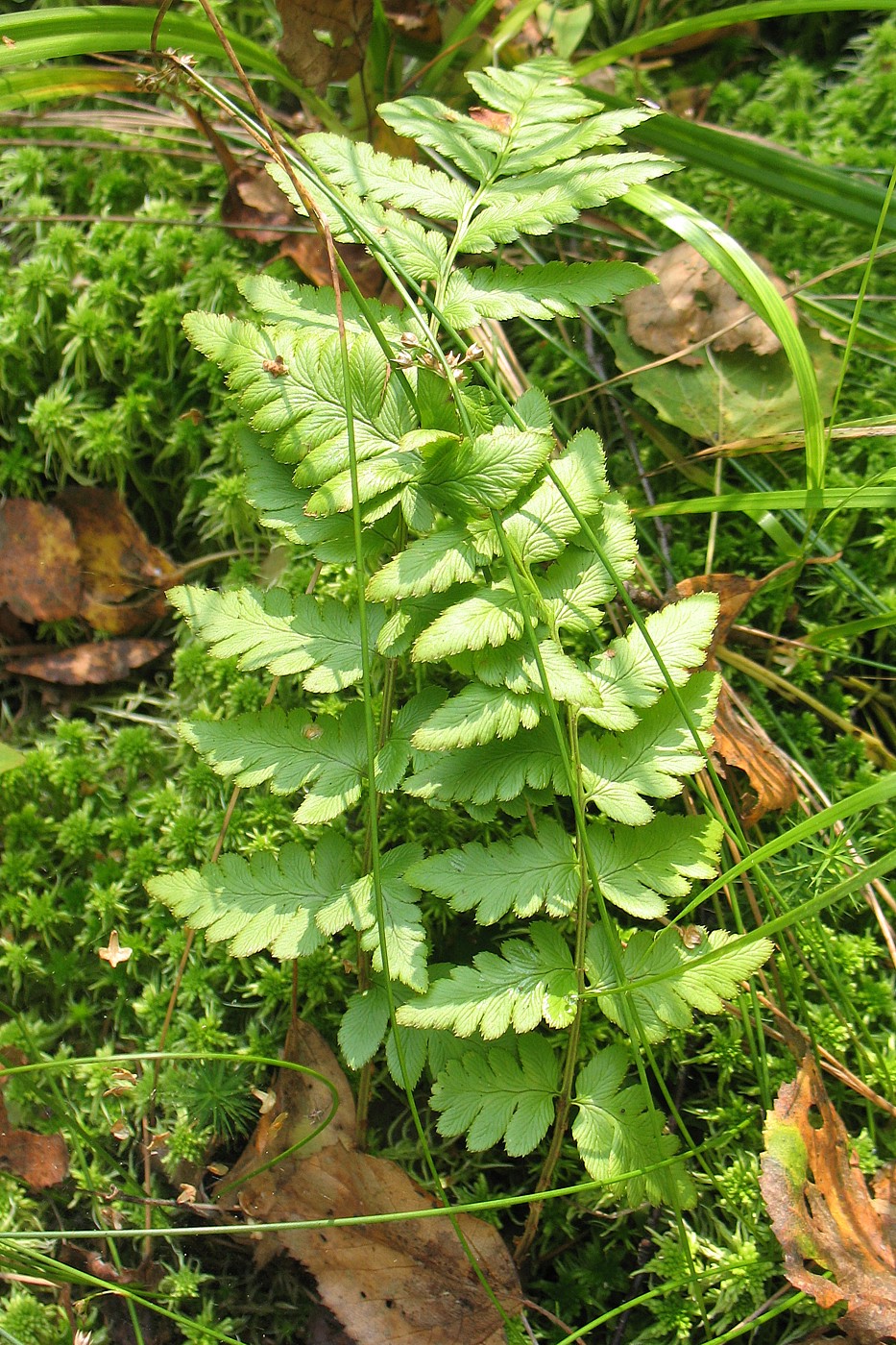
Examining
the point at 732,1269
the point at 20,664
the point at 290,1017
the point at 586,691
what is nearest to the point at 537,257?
the point at 586,691

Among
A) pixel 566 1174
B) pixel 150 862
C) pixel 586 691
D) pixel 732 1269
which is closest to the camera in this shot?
pixel 586 691

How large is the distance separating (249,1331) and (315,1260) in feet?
0.86

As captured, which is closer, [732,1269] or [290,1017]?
[732,1269]

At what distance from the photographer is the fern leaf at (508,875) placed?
188cm

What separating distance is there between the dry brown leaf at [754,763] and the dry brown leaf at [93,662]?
161cm

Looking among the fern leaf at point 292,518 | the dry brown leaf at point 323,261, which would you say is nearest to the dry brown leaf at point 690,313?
the dry brown leaf at point 323,261

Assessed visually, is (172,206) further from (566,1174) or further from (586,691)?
(566,1174)

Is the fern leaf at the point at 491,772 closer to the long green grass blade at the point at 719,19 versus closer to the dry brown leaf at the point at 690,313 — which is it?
the dry brown leaf at the point at 690,313

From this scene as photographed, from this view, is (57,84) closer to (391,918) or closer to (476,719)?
(476,719)

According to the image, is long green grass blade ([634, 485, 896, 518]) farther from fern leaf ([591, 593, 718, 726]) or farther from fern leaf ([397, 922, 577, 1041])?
fern leaf ([397, 922, 577, 1041])

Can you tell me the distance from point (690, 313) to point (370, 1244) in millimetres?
2537

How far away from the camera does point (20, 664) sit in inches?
114

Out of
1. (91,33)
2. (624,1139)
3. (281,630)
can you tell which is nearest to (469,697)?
(281,630)

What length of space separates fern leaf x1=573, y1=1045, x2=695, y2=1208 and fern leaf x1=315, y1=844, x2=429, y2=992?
1.41ft
